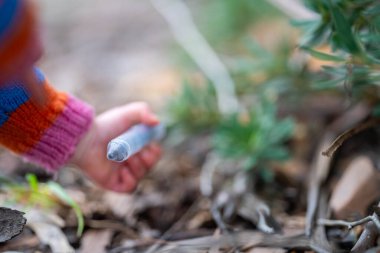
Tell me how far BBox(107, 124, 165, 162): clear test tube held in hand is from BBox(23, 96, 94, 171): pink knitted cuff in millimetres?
94

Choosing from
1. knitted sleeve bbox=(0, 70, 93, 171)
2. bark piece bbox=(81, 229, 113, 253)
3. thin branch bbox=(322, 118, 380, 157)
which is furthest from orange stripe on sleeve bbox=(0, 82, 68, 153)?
thin branch bbox=(322, 118, 380, 157)

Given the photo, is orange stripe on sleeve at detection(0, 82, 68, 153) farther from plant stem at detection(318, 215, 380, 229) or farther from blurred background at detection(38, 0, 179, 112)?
blurred background at detection(38, 0, 179, 112)

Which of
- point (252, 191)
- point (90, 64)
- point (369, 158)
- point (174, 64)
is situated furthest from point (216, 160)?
point (90, 64)

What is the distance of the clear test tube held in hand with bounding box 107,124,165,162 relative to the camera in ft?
3.25

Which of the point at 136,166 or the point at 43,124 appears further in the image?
the point at 136,166

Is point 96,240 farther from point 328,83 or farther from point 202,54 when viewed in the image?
point 202,54

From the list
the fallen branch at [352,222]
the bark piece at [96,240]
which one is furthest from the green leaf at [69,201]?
the fallen branch at [352,222]

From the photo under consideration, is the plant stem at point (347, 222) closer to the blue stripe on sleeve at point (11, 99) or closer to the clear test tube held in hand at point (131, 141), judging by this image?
the clear test tube held in hand at point (131, 141)

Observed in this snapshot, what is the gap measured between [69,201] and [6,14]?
55 centimetres

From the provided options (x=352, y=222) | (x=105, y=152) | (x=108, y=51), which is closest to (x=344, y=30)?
(x=352, y=222)

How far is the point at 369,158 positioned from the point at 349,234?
1.04ft

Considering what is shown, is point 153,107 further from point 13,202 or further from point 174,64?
point 13,202

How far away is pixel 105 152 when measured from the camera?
47.6 inches

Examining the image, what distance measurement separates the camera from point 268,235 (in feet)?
3.53
